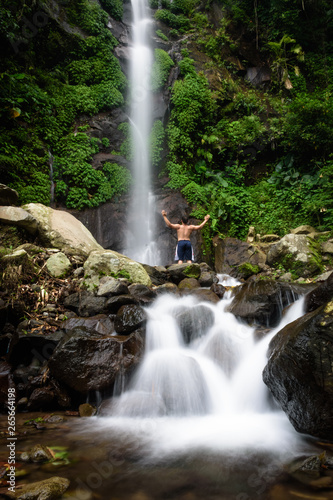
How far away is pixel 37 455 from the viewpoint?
7.55ft

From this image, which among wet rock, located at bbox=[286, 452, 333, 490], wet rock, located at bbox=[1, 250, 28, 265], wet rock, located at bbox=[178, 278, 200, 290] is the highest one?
wet rock, located at bbox=[1, 250, 28, 265]

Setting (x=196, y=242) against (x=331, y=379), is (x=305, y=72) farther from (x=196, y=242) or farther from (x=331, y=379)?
(x=331, y=379)

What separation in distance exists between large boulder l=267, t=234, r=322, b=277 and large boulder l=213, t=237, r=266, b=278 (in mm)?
974

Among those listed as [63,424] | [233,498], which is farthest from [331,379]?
[63,424]

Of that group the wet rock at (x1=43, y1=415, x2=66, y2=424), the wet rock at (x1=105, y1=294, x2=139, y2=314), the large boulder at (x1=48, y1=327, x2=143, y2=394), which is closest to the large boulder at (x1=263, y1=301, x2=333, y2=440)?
the large boulder at (x1=48, y1=327, x2=143, y2=394)

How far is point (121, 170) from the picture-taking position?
38.2ft

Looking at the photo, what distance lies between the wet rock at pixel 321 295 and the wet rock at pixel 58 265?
4.43 metres

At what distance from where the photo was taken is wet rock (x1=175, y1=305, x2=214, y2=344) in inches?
A: 193

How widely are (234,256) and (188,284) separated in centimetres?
365

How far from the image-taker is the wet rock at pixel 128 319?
438 cm

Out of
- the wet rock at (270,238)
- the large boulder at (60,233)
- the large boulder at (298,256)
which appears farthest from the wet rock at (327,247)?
the large boulder at (60,233)

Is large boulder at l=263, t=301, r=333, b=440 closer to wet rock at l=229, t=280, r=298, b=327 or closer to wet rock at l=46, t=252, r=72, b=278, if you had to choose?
wet rock at l=229, t=280, r=298, b=327

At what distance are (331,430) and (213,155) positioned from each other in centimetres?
1250

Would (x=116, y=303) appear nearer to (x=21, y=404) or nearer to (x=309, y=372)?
(x=21, y=404)
